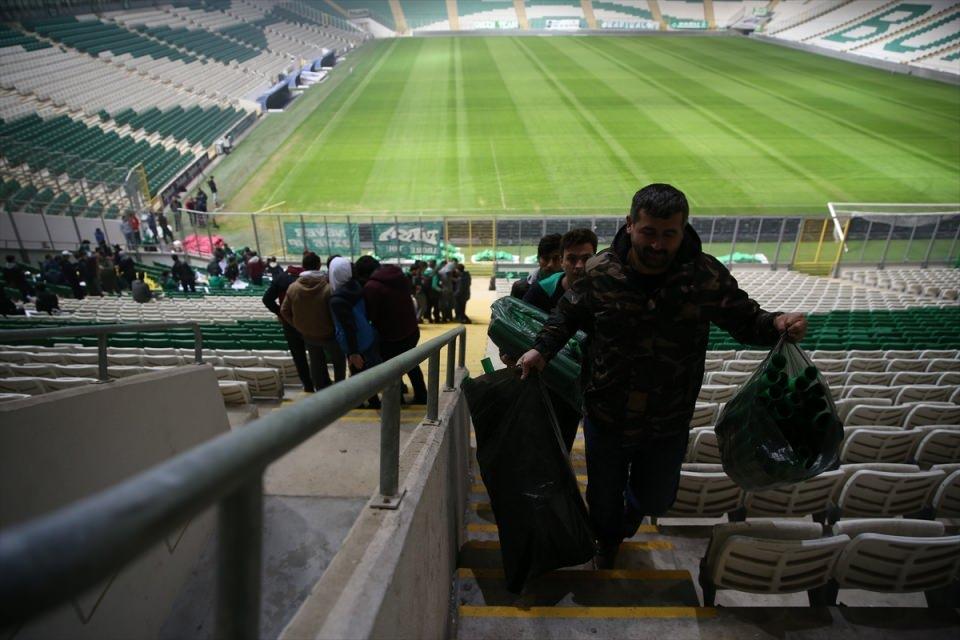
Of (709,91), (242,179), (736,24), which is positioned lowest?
(242,179)

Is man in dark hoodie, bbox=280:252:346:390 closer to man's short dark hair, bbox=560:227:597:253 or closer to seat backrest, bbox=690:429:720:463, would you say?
man's short dark hair, bbox=560:227:597:253

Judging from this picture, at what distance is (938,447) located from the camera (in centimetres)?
323

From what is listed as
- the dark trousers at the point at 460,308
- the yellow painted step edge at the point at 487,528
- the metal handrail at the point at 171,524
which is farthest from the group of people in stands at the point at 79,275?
the metal handrail at the point at 171,524

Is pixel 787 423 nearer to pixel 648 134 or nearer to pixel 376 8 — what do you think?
pixel 648 134

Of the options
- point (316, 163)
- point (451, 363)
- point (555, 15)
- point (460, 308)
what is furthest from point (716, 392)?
point (555, 15)

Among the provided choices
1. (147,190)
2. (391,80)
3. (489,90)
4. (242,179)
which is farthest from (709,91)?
(147,190)

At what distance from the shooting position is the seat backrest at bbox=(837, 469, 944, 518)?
262cm

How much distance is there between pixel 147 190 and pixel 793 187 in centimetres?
2542

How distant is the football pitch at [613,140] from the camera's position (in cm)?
2030

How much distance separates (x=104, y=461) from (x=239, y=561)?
1990mm

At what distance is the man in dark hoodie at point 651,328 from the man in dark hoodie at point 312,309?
95.3 inches

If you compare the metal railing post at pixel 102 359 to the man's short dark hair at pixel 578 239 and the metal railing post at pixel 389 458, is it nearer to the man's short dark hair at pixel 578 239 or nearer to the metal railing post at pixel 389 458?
the metal railing post at pixel 389 458

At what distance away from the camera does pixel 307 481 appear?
2902 millimetres

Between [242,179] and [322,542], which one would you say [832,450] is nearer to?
[322,542]
